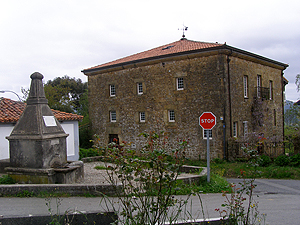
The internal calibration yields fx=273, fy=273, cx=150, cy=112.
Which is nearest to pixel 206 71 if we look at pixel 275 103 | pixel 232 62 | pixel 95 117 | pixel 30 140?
pixel 232 62

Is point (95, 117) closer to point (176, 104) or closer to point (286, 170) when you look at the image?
point (176, 104)

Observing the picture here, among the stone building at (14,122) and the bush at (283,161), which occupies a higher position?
the stone building at (14,122)

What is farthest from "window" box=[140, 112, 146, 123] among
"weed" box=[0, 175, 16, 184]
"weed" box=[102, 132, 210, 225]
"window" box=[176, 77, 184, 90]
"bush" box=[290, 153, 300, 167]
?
"weed" box=[102, 132, 210, 225]

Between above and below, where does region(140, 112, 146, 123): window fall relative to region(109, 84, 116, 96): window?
below

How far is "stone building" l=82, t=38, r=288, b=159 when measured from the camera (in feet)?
60.4

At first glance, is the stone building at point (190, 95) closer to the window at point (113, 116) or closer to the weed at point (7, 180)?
the window at point (113, 116)

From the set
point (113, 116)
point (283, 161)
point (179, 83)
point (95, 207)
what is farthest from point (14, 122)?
point (283, 161)

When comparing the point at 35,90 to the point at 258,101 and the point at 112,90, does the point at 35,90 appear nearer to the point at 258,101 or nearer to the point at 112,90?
the point at 112,90

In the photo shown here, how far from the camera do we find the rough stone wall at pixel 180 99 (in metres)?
18.3

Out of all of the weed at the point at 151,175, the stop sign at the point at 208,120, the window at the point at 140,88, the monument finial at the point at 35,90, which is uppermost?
the window at the point at 140,88

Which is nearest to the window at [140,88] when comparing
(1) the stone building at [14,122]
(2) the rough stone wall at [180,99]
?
(2) the rough stone wall at [180,99]

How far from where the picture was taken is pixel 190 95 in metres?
19.4

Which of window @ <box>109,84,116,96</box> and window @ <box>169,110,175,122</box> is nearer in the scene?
window @ <box>169,110,175,122</box>

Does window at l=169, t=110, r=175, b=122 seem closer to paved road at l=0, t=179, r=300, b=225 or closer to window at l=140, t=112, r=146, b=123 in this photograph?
window at l=140, t=112, r=146, b=123
